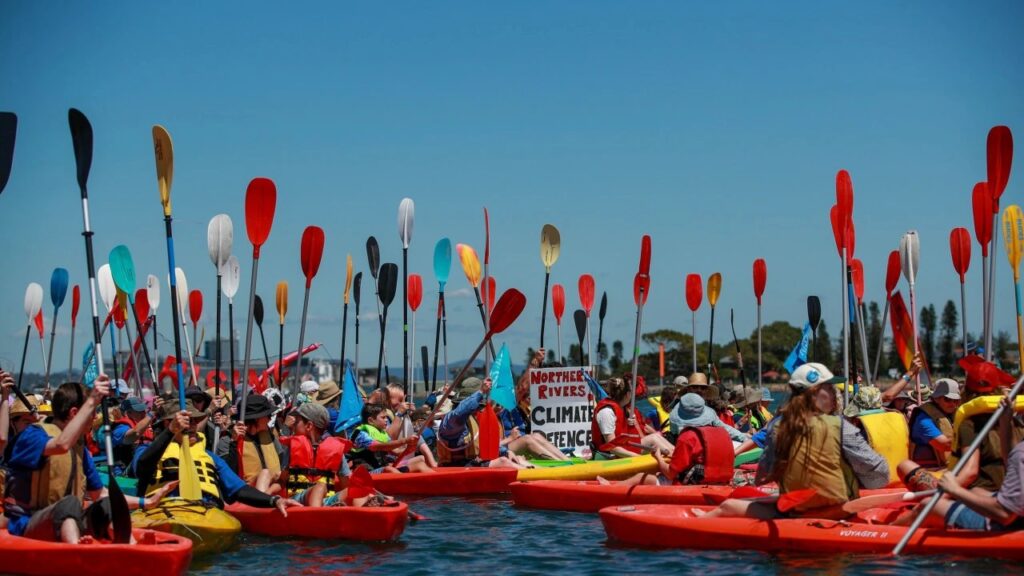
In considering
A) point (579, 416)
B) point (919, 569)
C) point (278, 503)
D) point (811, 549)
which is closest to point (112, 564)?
point (278, 503)

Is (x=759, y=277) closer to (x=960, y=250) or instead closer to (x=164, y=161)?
(x=960, y=250)

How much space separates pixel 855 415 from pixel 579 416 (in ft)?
13.7

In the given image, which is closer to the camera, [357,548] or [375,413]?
[357,548]

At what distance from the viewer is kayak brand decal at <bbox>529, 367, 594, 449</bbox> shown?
39.5 ft

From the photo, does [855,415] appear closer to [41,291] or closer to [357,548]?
[357,548]

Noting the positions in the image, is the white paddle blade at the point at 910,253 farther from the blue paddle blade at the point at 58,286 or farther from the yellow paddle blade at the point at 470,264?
the blue paddle blade at the point at 58,286

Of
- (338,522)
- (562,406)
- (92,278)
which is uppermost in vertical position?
(92,278)

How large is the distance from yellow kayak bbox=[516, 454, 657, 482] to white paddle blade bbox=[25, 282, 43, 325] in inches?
449

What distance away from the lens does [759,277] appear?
17.5m

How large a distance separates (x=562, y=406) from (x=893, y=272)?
515 centimetres

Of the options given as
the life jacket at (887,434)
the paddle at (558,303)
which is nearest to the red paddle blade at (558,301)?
the paddle at (558,303)

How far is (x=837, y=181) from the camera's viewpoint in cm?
1002

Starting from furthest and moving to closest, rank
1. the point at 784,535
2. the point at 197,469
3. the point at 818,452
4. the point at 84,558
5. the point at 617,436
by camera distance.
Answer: the point at 617,436 → the point at 197,469 → the point at 784,535 → the point at 818,452 → the point at 84,558

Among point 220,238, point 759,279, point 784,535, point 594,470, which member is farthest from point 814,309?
point 784,535
